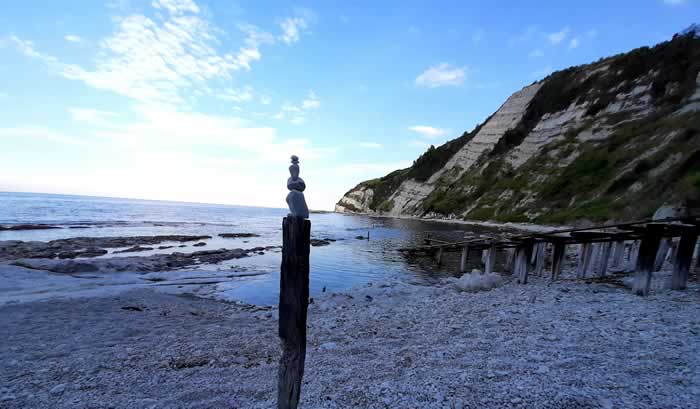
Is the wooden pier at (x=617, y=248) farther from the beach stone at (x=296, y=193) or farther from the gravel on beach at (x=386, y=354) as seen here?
the beach stone at (x=296, y=193)

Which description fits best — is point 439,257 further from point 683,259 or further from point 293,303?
point 293,303

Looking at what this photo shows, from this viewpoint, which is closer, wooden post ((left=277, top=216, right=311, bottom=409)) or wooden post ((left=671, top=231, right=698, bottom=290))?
wooden post ((left=277, top=216, right=311, bottom=409))

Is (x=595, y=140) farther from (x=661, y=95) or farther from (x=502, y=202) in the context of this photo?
(x=502, y=202)

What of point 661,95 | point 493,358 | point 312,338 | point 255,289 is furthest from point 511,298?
point 661,95

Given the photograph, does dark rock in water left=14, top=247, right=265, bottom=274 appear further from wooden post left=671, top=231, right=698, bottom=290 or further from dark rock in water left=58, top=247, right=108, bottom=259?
wooden post left=671, top=231, right=698, bottom=290

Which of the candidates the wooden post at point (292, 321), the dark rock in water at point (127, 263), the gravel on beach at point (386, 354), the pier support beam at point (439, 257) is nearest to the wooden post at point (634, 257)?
the gravel on beach at point (386, 354)

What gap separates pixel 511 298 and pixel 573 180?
48.6 meters

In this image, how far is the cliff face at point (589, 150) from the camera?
128ft

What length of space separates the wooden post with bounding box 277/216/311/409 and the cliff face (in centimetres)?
3126

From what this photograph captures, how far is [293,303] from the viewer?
4945mm

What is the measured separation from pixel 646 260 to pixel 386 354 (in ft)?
31.7

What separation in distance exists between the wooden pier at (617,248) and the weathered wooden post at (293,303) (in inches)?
471

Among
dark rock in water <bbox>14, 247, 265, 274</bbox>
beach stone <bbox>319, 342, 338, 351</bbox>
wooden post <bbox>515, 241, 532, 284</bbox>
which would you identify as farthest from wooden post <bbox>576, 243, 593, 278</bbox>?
dark rock in water <bbox>14, 247, 265, 274</bbox>

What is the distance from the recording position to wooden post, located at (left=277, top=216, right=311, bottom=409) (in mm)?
4852
